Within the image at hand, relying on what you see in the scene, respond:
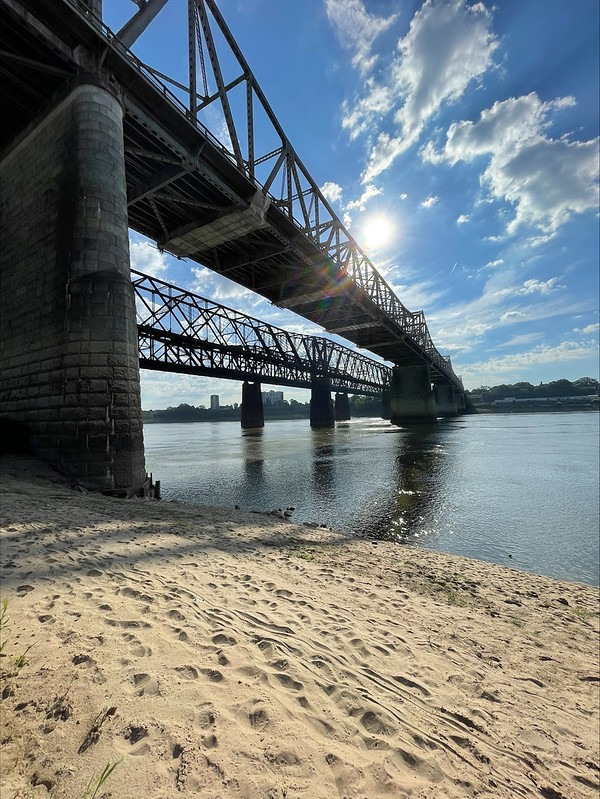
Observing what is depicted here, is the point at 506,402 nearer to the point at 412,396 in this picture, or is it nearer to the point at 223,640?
the point at 412,396

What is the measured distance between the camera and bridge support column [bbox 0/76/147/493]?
11.6 metres

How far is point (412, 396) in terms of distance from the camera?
79625mm

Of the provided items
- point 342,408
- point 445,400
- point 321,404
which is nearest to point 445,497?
point 321,404

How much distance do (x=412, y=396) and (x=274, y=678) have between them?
80.5 metres

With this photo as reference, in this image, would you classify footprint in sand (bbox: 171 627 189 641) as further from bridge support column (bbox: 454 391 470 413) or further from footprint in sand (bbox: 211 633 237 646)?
bridge support column (bbox: 454 391 470 413)

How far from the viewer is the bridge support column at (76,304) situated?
11.6 m

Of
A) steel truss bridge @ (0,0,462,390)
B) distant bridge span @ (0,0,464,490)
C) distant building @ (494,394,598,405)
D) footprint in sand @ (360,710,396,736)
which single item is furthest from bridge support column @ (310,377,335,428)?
distant building @ (494,394,598,405)

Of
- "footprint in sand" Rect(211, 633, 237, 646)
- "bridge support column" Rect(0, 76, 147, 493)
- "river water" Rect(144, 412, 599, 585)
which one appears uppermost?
"bridge support column" Rect(0, 76, 147, 493)

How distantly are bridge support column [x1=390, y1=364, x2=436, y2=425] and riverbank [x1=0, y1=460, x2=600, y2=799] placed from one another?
73.3 metres

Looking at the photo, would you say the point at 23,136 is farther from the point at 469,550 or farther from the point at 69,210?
the point at 469,550

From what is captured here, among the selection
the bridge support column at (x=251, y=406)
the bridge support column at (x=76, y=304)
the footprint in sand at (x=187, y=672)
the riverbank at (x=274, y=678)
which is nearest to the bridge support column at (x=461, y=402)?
the bridge support column at (x=251, y=406)

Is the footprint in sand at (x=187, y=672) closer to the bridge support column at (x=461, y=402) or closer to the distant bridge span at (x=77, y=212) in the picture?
the distant bridge span at (x=77, y=212)

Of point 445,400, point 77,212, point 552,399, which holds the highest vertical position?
point 77,212

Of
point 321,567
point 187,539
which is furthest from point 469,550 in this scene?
point 187,539
